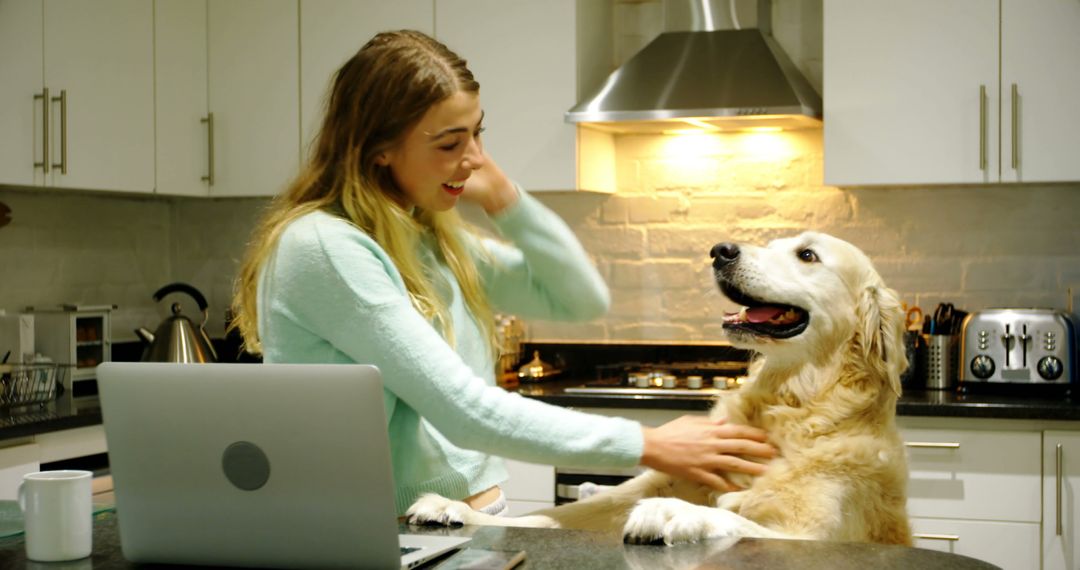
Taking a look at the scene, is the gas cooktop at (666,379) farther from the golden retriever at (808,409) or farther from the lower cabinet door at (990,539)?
the golden retriever at (808,409)

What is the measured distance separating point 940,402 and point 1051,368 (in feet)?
1.28

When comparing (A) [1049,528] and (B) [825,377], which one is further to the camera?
(A) [1049,528]

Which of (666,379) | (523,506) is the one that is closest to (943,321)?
(666,379)

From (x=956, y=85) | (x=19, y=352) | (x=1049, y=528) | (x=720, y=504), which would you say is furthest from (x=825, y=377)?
(x=19, y=352)

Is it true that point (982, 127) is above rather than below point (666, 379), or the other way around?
above

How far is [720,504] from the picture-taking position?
6.04 ft

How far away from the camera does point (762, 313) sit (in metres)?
2.21

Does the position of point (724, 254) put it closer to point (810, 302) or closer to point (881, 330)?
point (810, 302)

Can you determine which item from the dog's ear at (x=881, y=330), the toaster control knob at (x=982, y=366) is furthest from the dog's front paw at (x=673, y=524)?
the toaster control knob at (x=982, y=366)

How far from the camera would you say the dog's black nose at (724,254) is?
85.0 inches

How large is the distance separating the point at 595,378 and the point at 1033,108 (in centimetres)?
153

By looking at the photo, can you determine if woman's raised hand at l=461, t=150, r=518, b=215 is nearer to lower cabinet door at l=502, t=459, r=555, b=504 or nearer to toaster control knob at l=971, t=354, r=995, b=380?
lower cabinet door at l=502, t=459, r=555, b=504

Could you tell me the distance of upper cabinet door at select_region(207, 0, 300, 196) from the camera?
Answer: 4.04 metres

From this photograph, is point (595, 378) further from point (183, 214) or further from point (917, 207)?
point (183, 214)
